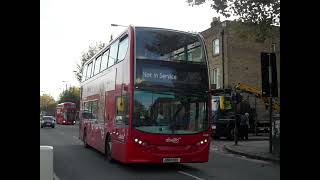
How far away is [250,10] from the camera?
17859 millimetres

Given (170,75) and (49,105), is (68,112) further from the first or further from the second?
(49,105)

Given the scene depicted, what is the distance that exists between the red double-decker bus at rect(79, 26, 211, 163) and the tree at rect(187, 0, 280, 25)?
472cm

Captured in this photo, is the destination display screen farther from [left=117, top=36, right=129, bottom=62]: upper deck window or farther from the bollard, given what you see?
the bollard

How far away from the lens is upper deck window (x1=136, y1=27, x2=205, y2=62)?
12.8 metres

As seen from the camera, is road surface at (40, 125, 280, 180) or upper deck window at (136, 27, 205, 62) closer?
road surface at (40, 125, 280, 180)

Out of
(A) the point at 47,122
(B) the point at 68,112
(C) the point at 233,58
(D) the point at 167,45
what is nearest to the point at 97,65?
(D) the point at 167,45

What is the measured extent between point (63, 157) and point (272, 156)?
753 cm

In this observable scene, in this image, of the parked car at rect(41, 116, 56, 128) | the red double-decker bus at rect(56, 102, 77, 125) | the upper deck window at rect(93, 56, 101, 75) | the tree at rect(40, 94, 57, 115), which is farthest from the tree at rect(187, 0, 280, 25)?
the tree at rect(40, 94, 57, 115)

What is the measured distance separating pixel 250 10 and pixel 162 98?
22.5 feet
